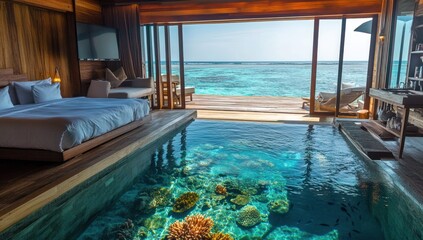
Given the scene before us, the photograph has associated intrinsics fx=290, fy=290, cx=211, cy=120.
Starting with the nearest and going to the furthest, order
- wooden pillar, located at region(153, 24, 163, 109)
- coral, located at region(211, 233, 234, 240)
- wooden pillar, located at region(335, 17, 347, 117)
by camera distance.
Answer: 1. coral, located at region(211, 233, 234, 240)
2. wooden pillar, located at region(335, 17, 347, 117)
3. wooden pillar, located at region(153, 24, 163, 109)

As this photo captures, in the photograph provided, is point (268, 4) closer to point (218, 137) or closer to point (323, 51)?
point (323, 51)

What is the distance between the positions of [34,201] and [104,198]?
2.54 ft

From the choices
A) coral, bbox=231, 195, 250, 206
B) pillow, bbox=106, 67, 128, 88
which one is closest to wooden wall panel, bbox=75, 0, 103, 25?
pillow, bbox=106, 67, 128, 88

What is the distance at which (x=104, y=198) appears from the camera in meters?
3.02

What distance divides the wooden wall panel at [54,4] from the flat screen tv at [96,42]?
0.37 meters

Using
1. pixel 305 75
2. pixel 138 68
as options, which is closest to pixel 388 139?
pixel 138 68

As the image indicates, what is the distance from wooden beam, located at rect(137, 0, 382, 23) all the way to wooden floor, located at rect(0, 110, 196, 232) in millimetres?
3755

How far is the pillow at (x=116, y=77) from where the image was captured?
6.50m

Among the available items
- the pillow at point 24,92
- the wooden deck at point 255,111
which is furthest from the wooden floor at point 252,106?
the pillow at point 24,92

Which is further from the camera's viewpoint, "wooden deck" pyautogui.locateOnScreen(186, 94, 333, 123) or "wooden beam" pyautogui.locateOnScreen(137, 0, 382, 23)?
"wooden deck" pyautogui.locateOnScreen(186, 94, 333, 123)

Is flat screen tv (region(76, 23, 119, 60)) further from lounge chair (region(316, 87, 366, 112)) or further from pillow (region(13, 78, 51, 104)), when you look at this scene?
lounge chair (region(316, 87, 366, 112))

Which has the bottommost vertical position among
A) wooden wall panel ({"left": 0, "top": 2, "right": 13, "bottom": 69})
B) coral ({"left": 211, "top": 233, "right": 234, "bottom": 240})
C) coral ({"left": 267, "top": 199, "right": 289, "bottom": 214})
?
coral ({"left": 211, "top": 233, "right": 234, "bottom": 240})

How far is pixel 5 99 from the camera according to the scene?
403 centimetres

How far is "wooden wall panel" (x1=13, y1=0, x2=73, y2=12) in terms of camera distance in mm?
4930
